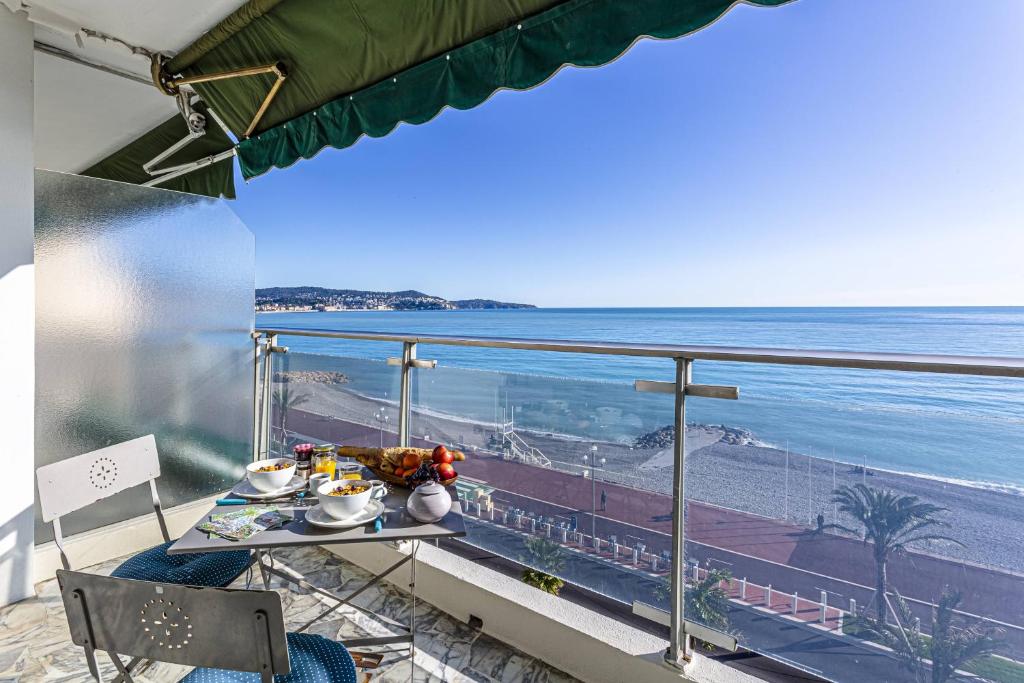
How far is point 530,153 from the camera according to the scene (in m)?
25.6

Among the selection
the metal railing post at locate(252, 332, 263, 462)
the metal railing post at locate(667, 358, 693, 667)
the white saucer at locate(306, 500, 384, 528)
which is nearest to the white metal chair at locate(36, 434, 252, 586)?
the white saucer at locate(306, 500, 384, 528)

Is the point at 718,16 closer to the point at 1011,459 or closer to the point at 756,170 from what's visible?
the point at 1011,459

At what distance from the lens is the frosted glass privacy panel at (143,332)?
2426 millimetres

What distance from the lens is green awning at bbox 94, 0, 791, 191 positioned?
1.36 metres

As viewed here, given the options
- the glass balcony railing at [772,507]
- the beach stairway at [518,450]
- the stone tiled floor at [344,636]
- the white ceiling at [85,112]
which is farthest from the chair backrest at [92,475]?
the white ceiling at [85,112]

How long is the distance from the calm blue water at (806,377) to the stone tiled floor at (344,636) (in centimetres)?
101

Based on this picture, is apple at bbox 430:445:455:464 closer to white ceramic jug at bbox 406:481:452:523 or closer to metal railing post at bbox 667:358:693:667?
white ceramic jug at bbox 406:481:452:523

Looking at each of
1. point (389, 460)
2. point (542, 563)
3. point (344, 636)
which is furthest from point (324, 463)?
point (542, 563)

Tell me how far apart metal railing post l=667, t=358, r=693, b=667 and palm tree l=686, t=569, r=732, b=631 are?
0.10ft

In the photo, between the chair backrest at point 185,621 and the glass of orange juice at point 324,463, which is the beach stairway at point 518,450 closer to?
the glass of orange juice at point 324,463

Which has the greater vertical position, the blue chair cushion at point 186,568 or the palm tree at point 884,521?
the palm tree at point 884,521

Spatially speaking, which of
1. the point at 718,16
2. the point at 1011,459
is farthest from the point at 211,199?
the point at 1011,459

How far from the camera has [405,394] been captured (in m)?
2.50

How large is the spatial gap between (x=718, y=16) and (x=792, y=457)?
1.27m
